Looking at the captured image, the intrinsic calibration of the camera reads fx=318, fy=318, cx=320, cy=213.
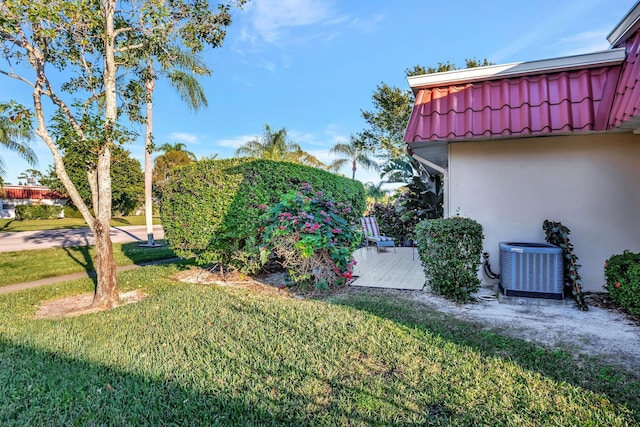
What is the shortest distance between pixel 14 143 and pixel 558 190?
24.3 m

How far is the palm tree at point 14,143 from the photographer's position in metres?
15.0

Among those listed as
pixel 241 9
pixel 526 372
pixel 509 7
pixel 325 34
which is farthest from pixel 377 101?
pixel 526 372

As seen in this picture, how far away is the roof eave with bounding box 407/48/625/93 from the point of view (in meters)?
5.05

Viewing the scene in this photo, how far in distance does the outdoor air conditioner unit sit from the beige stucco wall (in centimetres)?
71

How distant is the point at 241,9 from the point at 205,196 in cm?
364

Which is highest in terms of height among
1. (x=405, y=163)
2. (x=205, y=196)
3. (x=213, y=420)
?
(x=405, y=163)

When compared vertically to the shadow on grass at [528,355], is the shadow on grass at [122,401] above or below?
below

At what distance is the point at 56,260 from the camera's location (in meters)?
10.1

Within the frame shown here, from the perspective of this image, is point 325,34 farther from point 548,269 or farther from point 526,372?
point 526,372

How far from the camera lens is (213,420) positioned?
89.9 inches

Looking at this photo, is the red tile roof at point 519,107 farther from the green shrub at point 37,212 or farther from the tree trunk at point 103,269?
the green shrub at point 37,212

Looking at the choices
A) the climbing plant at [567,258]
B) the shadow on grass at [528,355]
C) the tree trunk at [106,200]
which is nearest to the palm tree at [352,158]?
the climbing plant at [567,258]

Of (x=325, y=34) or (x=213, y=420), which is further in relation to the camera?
(x=325, y=34)

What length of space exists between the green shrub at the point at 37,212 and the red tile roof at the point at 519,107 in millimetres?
39223
